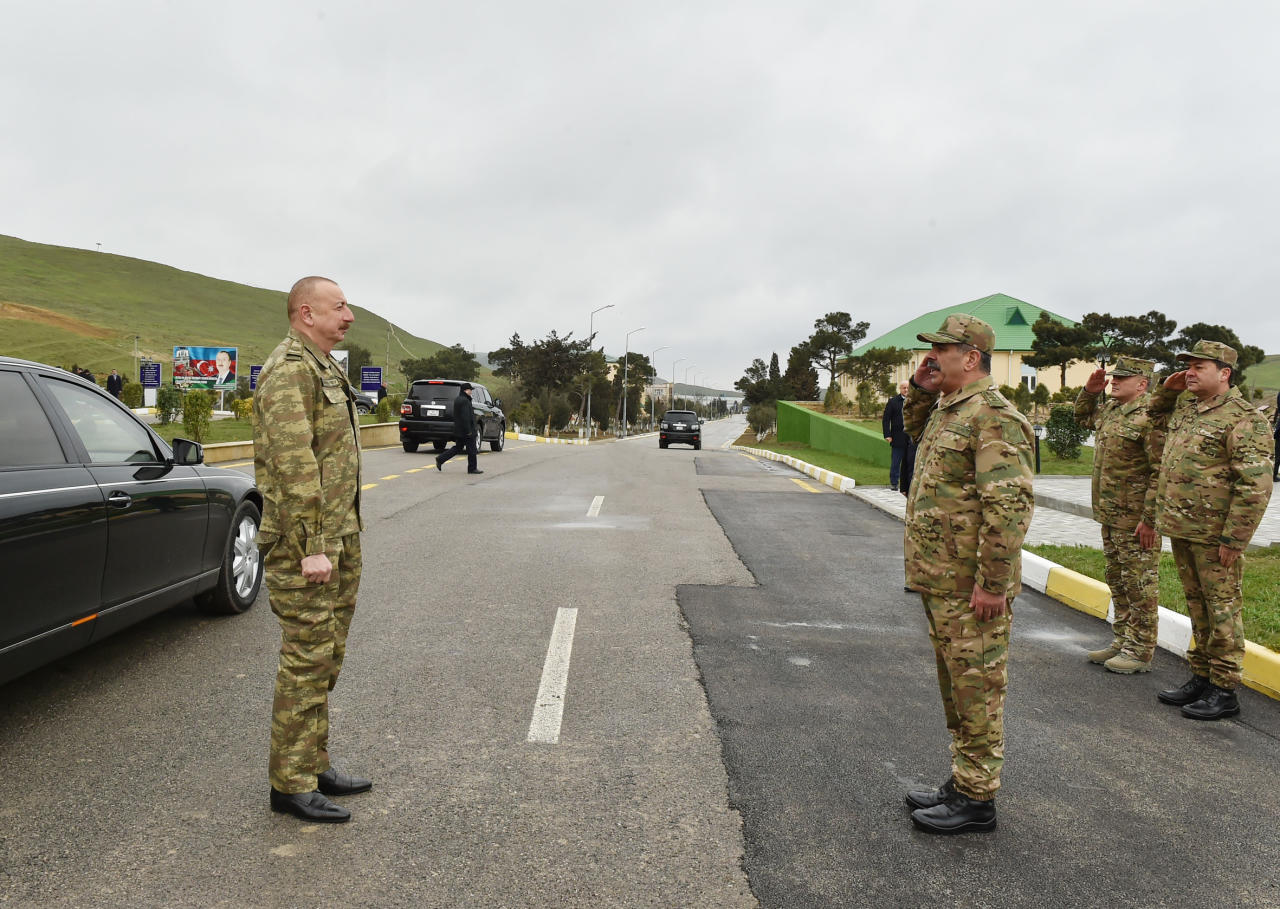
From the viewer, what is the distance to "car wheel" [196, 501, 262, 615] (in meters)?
5.66

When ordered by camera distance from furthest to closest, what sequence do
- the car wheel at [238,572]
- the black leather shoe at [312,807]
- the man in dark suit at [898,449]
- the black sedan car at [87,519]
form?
the man in dark suit at [898,449] < the car wheel at [238,572] < the black sedan car at [87,519] < the black leather shoe at [312,807]

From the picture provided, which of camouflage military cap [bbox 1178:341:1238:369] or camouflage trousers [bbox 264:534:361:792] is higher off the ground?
camouflage military cap [bbox 1178:341:1238:369]

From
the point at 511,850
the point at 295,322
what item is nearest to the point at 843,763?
the point at 511,850

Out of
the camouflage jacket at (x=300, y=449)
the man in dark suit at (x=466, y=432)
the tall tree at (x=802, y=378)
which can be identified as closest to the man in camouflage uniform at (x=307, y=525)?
the camouflage jacket at (x=300, y=449)

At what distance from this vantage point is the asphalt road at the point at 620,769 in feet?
9.23

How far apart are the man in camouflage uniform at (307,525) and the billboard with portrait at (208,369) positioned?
4470 centimetres

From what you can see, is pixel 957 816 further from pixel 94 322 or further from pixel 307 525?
pixel 94 322

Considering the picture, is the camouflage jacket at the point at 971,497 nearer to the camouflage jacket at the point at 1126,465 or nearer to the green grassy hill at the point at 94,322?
the camouflage jacket at the point at 1126,465

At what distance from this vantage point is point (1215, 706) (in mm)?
4594

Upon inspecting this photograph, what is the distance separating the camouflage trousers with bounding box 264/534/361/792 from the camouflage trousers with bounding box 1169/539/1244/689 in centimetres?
427

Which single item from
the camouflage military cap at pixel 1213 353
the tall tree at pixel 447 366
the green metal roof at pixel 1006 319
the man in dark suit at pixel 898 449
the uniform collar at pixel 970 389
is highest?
the green metal roof at pixel 1006 319

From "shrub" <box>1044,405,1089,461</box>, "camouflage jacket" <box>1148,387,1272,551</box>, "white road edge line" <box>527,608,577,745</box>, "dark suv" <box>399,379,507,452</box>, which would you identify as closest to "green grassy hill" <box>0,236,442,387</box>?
"dark suv" <box>399,379,507,452</box>

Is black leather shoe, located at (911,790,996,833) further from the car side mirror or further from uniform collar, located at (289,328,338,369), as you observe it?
the car side mirror

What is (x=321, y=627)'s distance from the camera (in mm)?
3123
